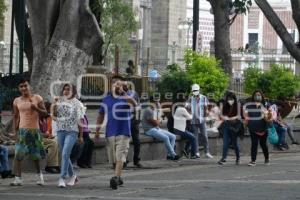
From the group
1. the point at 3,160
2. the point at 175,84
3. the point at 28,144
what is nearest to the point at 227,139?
the point at 175,84

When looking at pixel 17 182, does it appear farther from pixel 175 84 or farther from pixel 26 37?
pixel 26 37

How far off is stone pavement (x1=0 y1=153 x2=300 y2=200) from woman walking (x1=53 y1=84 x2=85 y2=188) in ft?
1.48

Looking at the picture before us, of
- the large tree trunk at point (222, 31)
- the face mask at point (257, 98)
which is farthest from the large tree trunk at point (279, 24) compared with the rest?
the face mask at point (257, 98)

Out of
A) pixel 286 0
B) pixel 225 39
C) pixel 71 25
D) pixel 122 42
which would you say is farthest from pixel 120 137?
pixel 286 0

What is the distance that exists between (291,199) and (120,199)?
249cm

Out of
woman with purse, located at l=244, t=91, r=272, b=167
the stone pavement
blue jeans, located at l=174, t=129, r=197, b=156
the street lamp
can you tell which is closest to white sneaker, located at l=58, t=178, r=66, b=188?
the stone pavement

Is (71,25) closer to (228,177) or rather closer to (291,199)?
(228,177)

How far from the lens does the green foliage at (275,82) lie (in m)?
30.1

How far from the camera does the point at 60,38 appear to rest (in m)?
19.1

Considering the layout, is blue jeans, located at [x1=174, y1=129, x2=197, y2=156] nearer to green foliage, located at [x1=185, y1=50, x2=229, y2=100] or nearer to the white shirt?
the white shirt

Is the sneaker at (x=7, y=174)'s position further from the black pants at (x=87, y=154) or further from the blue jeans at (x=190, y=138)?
the blue jeans at (x=190, y=138)

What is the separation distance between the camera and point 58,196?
46.2 feet

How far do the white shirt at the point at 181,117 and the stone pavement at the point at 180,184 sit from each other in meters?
0.91

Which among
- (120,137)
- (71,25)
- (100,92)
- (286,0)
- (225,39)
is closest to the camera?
(120,137)
